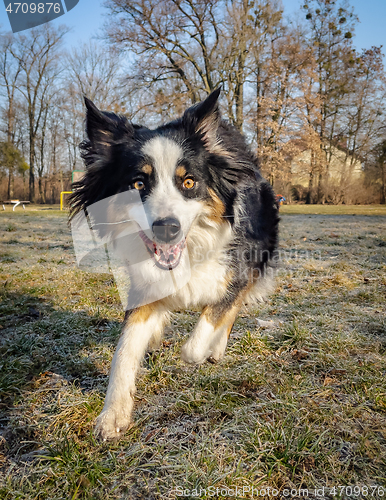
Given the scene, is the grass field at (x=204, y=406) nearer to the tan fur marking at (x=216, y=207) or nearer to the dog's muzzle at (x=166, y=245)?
the dog's muzzle at (x=166, y=245)

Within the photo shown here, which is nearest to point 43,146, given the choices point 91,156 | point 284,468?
point 91,156

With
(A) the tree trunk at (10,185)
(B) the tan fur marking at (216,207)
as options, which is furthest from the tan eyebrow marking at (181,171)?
(A) the tree trunk at (10,185)

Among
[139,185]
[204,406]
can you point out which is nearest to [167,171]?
[139,185]

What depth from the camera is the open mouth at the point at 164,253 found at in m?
2.52

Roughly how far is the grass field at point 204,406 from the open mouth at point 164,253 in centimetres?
70

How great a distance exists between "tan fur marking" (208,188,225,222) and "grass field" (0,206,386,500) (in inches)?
39.6

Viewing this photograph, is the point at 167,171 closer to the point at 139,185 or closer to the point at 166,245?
the point at 139,185

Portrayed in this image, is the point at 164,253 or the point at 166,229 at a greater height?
the point at 166,229

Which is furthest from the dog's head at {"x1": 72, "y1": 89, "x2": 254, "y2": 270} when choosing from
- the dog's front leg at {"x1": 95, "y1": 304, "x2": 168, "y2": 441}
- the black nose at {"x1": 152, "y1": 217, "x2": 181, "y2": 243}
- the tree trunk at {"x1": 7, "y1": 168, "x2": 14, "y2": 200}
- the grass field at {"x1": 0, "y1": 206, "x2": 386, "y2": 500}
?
the tree trunk at {"x1": 7, "y1": 168, "x2": 14, "y2": 200}

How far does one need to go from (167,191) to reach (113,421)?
1444 millimetres

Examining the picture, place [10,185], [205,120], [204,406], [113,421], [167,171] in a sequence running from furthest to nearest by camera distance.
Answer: [10,185] → [205,120] → [167,171] → [204,406] → [113,421]

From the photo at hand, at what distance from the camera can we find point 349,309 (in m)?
3.53

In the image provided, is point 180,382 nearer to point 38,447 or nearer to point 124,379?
point 124,379

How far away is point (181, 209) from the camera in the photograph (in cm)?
241
